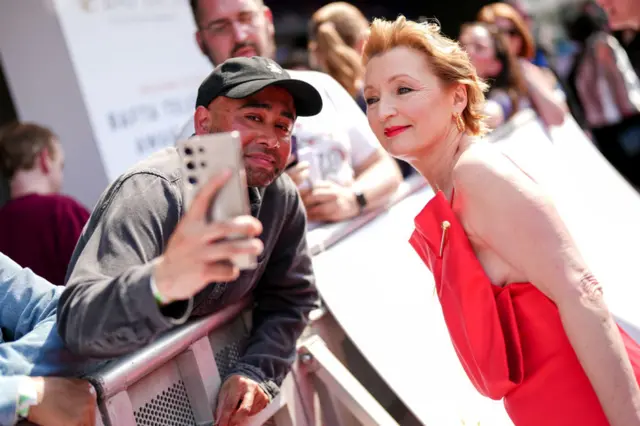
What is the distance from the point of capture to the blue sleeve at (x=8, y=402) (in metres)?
1.44

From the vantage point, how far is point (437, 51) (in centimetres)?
191

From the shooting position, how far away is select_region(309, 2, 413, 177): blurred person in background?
12.9ft

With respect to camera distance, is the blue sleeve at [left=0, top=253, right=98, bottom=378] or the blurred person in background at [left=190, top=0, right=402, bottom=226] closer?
the blue sleeve at [left=0, top=253, right=98, bottom=378]

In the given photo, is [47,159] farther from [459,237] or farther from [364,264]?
[459,237]

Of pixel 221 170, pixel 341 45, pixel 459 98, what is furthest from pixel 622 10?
pixel 221 170

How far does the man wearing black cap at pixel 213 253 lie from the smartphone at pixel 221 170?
2cm

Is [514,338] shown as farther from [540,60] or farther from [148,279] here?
[540,60]

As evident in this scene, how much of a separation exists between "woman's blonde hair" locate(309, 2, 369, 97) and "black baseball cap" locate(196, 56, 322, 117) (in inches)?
79.6

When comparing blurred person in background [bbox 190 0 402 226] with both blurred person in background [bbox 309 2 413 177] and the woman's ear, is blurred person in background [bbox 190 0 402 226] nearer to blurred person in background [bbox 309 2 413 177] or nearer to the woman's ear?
blurred person in background [bbox 309 2 413 177]

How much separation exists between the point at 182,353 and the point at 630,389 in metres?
1.11

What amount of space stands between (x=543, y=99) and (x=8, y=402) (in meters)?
4.28

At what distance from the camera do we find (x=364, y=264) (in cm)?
270

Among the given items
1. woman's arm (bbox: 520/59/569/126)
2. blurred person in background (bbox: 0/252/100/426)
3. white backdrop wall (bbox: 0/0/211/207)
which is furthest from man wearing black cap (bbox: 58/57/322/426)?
woman's arm (bbox: 520/59/569/126)

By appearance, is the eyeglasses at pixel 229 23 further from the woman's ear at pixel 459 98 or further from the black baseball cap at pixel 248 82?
the woman's ear at pixel 459 98
